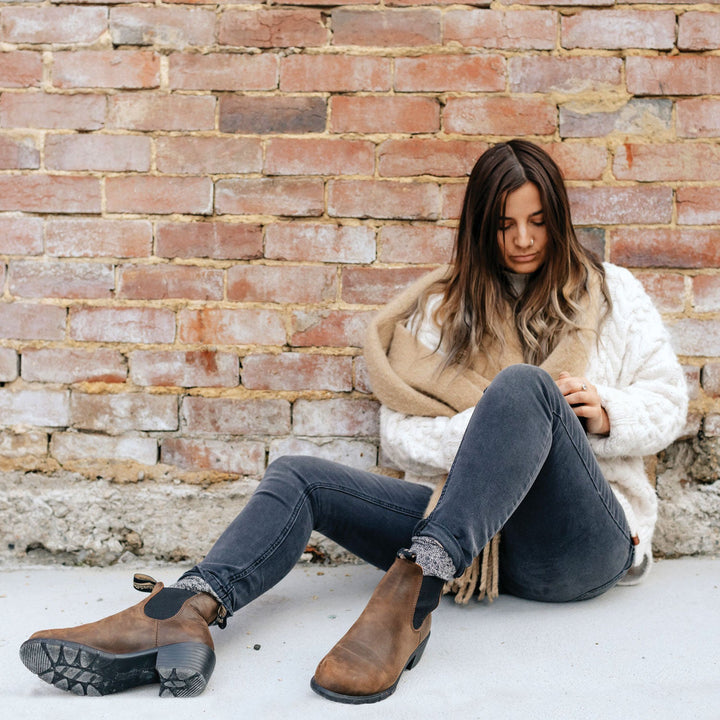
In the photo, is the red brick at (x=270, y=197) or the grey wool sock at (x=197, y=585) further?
the red brick at (x=270, y=197)

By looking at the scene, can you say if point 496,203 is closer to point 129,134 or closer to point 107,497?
point 129,134

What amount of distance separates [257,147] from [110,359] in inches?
28.0

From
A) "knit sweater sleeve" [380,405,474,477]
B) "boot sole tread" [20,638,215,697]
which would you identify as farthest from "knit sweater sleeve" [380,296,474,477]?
"boot sole tread" [20,638,215,697]

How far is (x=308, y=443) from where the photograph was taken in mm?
2145

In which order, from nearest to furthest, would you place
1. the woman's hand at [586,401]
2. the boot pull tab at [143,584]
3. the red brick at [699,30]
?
the boot pull tab at [143,584]
the woman's hand at [586,401]
the red brick at [699,30]

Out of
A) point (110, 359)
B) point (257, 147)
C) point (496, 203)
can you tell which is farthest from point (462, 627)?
point (257, 147)

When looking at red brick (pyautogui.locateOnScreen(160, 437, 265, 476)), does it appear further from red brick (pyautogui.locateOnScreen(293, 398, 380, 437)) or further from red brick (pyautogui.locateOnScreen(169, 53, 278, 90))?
red brick (pyautogui.locateOnScreen(169, 53, 278, 90))

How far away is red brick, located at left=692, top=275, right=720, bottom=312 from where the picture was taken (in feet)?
6.86

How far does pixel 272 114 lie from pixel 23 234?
2.49 ft

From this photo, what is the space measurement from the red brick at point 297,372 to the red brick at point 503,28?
3.05ft

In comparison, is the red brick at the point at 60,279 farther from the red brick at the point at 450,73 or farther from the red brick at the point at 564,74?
the red brick at the point at 564,74

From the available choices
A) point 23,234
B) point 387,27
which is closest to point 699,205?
point 387,27

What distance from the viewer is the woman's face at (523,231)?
185cm

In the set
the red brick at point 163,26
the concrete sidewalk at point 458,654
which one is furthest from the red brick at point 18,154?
the concrete sidewalk at point 458,654
